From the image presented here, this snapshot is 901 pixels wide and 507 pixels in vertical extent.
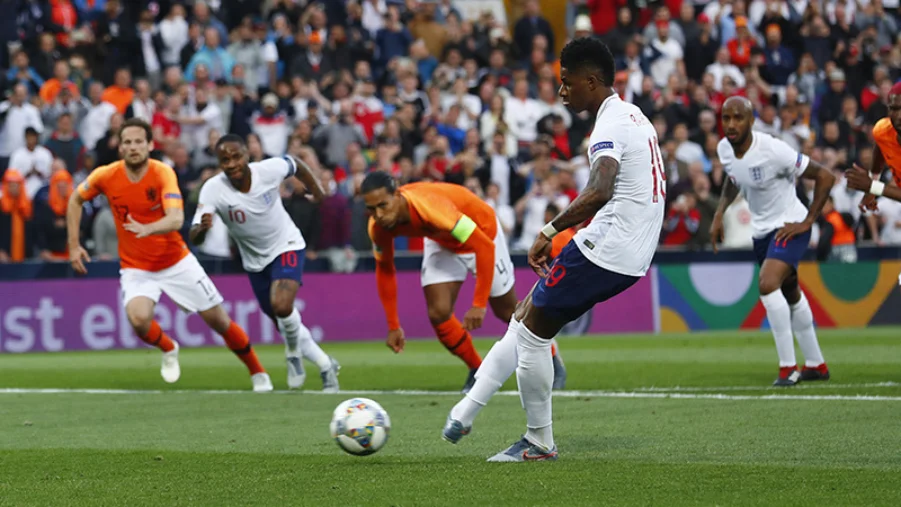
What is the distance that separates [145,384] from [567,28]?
56.9 feet

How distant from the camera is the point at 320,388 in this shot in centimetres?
1366

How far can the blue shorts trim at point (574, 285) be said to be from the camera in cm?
767

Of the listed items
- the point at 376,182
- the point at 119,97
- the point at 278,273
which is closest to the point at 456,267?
the point at 278,273

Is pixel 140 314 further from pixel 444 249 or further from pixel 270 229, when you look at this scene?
pixel 444 249

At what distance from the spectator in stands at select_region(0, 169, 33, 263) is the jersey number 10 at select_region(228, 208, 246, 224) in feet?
27.0

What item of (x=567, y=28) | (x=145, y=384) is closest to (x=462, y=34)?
(x=567, y=28)

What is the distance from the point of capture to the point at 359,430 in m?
7.91

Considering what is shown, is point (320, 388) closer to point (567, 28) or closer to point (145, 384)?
point (145, 384)

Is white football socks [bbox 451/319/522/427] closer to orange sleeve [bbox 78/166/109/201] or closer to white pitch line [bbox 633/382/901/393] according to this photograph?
white pitch line [bbox 633/382/901/393]

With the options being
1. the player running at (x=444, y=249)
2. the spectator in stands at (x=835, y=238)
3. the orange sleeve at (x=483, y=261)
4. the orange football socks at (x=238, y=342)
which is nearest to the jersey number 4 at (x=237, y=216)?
the orange football socks at (x=238, y=342)

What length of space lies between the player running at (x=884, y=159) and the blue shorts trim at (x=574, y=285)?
4.09 metres

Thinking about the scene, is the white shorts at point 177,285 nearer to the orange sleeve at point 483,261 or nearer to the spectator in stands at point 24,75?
the orange sleeve at point 483,261

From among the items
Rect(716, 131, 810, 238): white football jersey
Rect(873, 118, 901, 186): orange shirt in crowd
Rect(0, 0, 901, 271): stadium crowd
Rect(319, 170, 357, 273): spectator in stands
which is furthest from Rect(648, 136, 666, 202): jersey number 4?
Rect(319, 170, 357, 273): spectator in stands

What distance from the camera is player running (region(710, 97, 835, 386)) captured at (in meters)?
12.6
